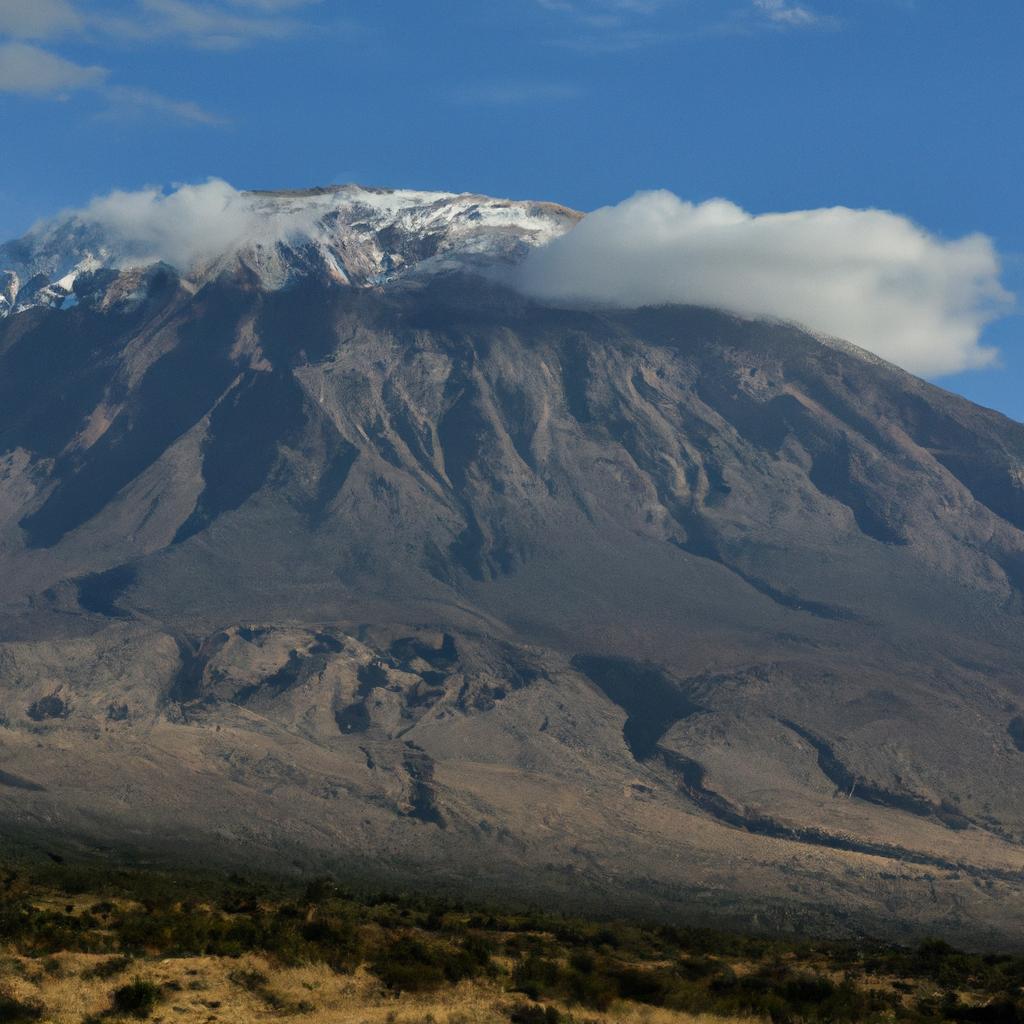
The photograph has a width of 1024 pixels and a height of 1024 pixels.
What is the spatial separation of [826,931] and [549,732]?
7715 centimetres

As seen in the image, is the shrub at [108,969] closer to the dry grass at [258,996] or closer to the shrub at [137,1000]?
the dry grass at [258,996]

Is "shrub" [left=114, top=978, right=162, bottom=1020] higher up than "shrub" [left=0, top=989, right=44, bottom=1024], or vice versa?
"shrub" [left=114, top=978, right=162, bottom=1020]

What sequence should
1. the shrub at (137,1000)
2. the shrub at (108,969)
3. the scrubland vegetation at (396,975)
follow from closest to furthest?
the shrub at (137,1000) → the scrubland vegetation at (396,975) → the shrub at (108,969)

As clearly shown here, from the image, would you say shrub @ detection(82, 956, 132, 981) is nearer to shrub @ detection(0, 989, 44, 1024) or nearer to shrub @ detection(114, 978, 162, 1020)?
shrub @ detection(114, 978, 162, 1020)

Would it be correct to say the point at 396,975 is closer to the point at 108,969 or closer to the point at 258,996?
the point at 258,996

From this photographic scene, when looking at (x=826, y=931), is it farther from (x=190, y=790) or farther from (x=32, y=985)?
(x=32, y=985)

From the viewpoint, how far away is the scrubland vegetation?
36.4 meters

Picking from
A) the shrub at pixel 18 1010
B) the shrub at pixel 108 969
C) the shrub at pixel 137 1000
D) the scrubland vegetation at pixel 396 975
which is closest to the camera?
the shrub at pixel 18 1010

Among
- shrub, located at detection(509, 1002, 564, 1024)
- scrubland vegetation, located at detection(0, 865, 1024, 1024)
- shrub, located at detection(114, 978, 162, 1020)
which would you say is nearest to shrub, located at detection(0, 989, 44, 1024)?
scrubland vegetation, located at detection(0, 865, 1024, 1024)

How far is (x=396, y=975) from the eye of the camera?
39656 millimetres

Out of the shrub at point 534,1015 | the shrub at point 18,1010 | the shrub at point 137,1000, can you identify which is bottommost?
the shrub at point 18,1010

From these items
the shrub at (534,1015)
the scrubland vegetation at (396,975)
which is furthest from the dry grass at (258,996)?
the shrub at (534,1015)

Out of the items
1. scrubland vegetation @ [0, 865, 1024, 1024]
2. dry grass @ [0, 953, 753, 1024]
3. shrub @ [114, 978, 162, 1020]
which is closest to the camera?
shrub @ [114, 978, 162, 1020]

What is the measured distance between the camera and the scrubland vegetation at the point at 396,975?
3644 centimetres
